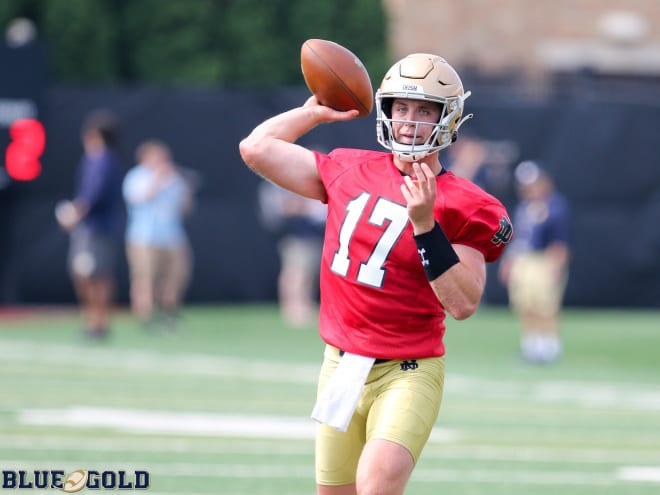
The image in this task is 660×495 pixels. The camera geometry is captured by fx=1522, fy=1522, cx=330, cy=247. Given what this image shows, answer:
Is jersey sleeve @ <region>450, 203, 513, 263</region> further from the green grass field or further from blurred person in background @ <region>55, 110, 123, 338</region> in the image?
blurred person in background @ <region>55, 110, 123, 338</region>

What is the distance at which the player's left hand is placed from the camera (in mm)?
5324

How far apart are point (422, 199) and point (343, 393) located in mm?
798

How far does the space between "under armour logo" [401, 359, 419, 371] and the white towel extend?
118 mm

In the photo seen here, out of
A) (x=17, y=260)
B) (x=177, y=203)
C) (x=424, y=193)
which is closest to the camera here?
(x=424, y=193)

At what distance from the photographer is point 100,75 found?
21.9 m

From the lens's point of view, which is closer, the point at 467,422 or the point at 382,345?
the point at 382,345

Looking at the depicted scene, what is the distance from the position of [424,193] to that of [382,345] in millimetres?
657

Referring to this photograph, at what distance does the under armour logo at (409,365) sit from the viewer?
567 centimetres

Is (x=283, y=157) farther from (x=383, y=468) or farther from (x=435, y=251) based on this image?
(x=383, y=468)

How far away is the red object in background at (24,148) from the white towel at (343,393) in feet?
40.5

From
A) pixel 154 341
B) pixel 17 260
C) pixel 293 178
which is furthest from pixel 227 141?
pixel 293 178

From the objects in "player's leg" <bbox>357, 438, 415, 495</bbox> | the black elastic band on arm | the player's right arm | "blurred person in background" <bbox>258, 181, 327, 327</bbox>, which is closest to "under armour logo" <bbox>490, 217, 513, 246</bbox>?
the black elastic band on arm

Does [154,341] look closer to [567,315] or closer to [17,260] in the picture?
[17,260]

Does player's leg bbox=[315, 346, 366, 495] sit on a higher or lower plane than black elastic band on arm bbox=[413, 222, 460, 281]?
lower
